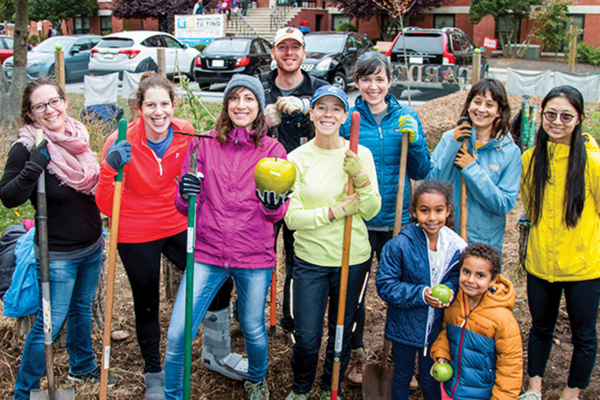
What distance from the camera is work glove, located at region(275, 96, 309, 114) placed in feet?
11.7

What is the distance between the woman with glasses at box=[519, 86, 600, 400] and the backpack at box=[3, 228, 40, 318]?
323cm

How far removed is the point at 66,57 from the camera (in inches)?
645

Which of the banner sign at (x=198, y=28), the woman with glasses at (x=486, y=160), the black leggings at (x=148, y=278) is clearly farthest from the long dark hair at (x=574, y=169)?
the banner sign at (x=198, y=28)

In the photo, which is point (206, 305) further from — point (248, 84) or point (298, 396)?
point (248, 84)

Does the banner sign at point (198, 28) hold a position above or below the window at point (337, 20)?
below

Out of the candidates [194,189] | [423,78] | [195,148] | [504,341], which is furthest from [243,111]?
[423,78]

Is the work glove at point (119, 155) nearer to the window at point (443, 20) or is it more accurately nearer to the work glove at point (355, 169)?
the work glove at point (355, 169)

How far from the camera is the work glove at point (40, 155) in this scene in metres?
2.91

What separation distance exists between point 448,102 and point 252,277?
813 cm

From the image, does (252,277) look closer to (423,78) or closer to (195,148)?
(195,148)

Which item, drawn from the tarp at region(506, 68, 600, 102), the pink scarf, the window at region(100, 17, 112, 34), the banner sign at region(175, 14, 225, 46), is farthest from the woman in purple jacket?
the window at region(100, 17, 112, 34)

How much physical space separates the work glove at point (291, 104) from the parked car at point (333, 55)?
9237mm

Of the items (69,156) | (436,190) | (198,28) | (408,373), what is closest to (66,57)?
(198,28)

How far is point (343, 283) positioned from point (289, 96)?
137cm
